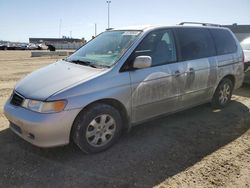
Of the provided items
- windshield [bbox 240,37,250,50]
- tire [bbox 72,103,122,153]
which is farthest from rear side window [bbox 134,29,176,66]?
windshield [bbox 240,37,250,50]

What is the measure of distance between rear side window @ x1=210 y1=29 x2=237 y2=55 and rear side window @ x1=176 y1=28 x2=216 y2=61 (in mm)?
184

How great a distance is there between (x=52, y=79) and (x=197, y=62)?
255 cm

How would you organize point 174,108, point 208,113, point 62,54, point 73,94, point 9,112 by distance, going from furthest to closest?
point 62,54 < point 208,113 < point 174,108 < point 9,112 < point 73,94

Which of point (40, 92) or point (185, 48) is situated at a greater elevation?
point (185, 48)

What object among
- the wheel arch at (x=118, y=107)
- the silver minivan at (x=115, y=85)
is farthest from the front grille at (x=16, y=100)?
the wheel arch at (x=118, y=107)

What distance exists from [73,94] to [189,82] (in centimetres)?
222

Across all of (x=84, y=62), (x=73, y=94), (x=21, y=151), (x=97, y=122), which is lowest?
(x=21, y=151)

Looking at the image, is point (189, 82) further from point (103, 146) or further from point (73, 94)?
point (73, 94)

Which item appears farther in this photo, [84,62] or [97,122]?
[84,62]

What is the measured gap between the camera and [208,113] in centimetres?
567

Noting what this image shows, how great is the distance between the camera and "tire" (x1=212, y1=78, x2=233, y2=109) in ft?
18.8

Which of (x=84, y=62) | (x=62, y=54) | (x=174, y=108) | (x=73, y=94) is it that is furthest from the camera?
(x=62, y=54)

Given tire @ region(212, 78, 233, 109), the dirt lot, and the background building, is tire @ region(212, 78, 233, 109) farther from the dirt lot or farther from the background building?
the background building

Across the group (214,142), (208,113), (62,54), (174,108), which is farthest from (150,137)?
(62,54)
